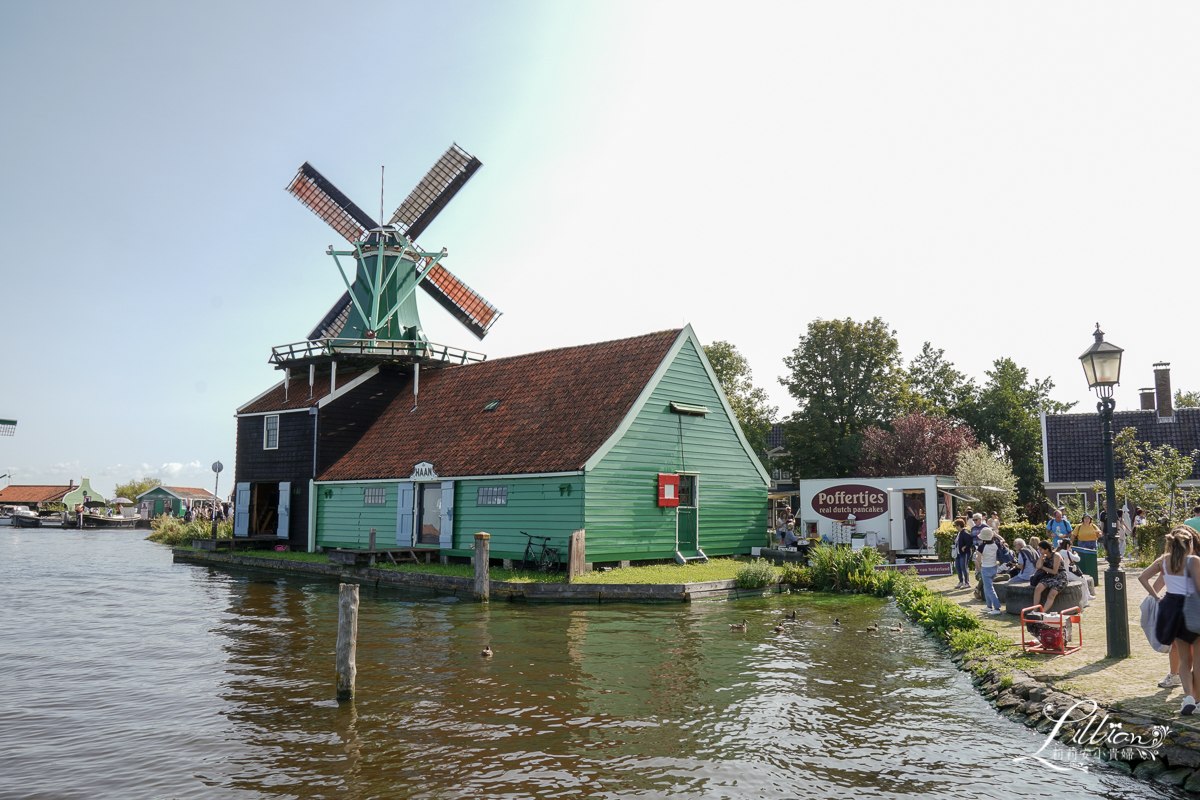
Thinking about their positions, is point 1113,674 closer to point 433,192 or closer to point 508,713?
point 508,713

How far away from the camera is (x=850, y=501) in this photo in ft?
86.5

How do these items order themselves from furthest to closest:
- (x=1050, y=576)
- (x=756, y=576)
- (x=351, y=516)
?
(x=351, y=516) < (x=756, y=576) < (x=1050, y=576)

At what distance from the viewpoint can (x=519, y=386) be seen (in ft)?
89.1

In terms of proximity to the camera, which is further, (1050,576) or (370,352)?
Answer: (370,352)

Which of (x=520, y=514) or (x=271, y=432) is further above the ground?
(x=271, y=432)

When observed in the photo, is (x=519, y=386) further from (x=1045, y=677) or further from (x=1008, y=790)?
(x=1008, y=790)

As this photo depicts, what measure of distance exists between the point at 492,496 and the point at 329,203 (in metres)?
21.3

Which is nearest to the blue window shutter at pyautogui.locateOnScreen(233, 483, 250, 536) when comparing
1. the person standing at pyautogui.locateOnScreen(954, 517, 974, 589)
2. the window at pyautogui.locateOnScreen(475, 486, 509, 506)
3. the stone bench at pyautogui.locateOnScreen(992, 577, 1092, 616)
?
the window at pyautogui.locateOnScreen(475, 486, 509, 506)

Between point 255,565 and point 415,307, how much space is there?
43.8 ft

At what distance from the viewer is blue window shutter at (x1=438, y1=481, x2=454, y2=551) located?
24.2m

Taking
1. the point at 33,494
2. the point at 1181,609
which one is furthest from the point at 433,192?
the point at 33,494

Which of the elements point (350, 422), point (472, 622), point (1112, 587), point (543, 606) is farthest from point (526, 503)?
point (1112, 587)

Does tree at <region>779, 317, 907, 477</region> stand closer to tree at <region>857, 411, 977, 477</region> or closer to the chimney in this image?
tree at <region>857, 411, 977, 477</region>

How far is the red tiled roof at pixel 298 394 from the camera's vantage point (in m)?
30.9
